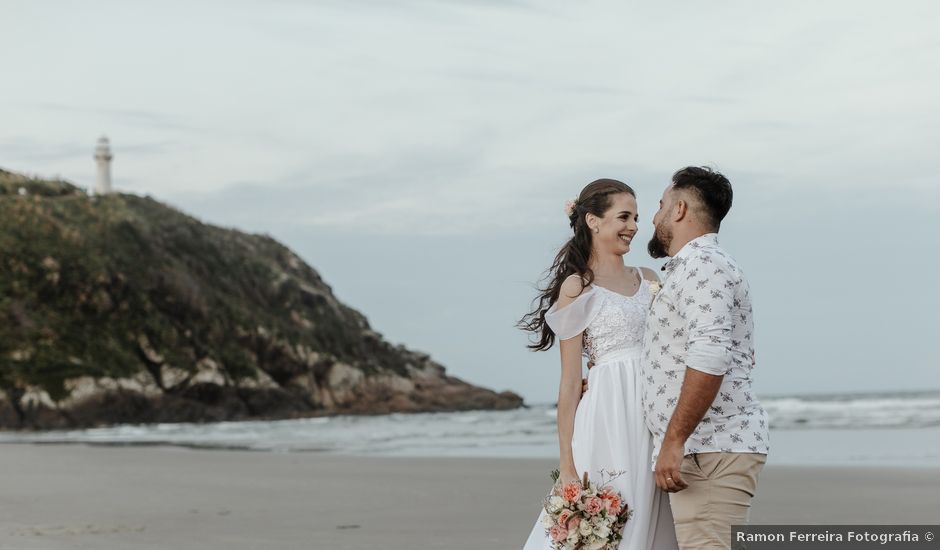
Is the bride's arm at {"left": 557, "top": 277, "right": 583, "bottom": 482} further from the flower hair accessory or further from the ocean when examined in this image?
the ocean

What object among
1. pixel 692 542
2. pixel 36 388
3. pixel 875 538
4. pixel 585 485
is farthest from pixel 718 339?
pixel 36 388

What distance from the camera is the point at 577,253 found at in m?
4.56

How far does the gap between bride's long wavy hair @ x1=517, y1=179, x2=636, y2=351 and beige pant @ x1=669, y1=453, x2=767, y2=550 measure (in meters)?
1.00

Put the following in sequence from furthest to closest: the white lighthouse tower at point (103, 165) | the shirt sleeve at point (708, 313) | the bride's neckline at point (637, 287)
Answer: the white lighthouse tower at point (103, 165)
the bride's neckline at point (637, 287)
the shirt sleeve at point (708, 313)

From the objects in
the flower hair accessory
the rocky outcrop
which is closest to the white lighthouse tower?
the rocky outcrop

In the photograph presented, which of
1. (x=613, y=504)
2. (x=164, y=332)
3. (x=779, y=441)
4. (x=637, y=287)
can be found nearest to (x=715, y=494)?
(x=613, y=504)

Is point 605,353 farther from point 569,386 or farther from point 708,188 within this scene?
point 708,188

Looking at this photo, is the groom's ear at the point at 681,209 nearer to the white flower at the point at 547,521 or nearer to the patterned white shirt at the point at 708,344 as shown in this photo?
the patterned white shirt at the point at 708,344

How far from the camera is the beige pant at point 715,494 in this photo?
3.68 meters

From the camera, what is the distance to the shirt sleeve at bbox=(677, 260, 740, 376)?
3541 millimetres

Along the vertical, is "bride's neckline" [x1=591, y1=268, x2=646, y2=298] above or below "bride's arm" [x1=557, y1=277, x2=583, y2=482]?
above

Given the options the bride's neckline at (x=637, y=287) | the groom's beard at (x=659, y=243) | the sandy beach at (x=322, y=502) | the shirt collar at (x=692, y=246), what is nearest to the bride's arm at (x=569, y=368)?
the bride's neckline at (x=637, y=287)

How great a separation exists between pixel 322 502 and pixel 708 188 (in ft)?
25.0

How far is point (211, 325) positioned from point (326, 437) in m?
23.4
